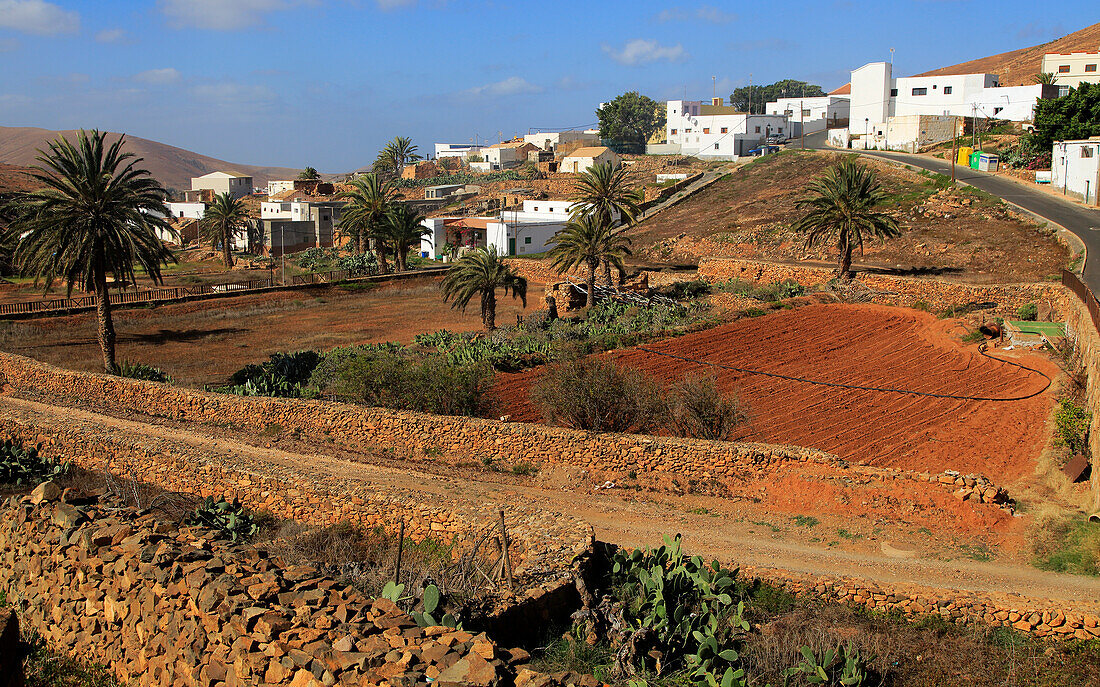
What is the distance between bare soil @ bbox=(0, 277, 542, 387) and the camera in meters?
29.3

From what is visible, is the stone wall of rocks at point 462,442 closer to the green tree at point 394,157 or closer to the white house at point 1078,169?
the white house at point 1078,169

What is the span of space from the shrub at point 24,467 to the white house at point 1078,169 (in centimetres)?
4141

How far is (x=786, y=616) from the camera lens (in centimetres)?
977

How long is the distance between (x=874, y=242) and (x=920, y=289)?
36.6 feet

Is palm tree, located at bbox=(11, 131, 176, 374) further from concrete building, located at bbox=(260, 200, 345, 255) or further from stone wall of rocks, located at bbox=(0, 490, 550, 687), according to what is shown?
concrete building, located at bbox=(260, 200, 345, 255)

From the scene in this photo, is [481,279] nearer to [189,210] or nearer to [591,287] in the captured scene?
[591,287]

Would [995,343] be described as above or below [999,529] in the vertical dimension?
above

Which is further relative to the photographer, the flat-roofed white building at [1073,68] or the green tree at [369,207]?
the flat-roofed white building at [1073,68]

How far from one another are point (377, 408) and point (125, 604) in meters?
10.9

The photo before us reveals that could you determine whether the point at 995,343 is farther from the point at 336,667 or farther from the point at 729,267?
the point at 336,667

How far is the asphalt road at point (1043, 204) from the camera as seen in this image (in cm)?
2945

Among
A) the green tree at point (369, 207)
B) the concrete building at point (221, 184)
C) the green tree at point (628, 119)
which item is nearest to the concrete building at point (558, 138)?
the green tree at point (628, 119)

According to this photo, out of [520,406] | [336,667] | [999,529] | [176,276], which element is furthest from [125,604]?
[176,276]

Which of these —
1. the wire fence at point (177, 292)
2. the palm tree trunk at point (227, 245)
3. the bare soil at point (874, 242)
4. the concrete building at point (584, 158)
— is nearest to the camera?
the bare soil at point (874, 242)
